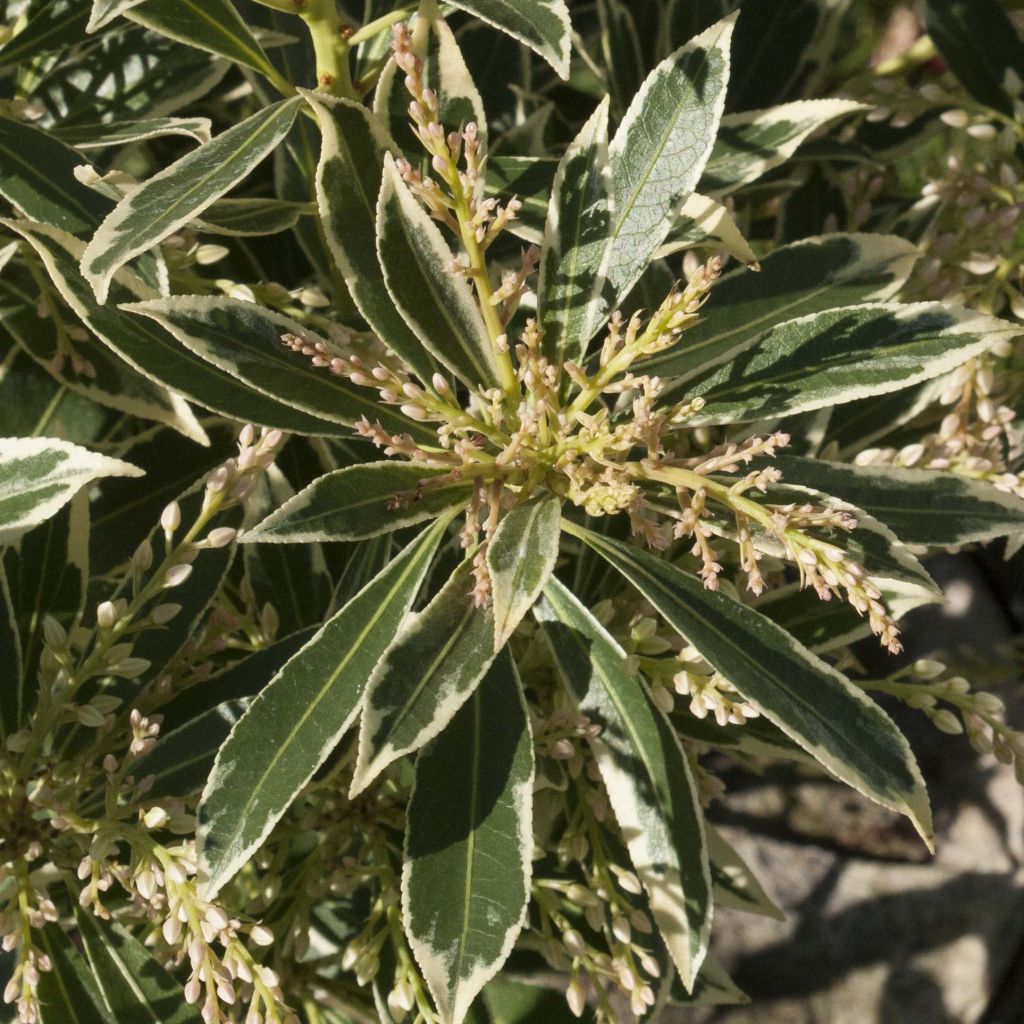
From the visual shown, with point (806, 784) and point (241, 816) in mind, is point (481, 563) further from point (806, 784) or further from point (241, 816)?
point (806, 784)

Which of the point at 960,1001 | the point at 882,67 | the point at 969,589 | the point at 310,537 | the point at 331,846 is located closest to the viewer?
the point at 310,537

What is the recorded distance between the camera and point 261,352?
43.3 inches

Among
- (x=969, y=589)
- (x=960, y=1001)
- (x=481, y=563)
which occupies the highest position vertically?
(x=481, y=563)

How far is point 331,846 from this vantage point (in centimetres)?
137

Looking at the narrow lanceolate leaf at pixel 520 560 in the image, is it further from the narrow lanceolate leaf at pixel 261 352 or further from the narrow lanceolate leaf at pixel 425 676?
the narrow lanceolate leaf at pixel 261 352

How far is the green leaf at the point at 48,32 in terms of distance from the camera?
1334 mm

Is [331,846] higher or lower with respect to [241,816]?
lower

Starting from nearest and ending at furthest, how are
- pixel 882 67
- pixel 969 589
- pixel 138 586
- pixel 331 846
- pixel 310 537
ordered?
pixel 310 537
pixel 138 586
pixel 331 846
pixel 882 67
pixel 969 589

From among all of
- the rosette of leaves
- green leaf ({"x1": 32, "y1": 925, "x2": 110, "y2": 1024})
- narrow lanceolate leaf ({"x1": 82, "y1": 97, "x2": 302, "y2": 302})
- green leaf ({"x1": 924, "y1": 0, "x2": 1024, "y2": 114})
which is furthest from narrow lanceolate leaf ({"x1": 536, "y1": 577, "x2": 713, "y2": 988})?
green leaf ({"x1": 924, "y1": 0, "x2": 1024, "y2": 114})

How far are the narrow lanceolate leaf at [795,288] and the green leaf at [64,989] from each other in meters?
0.95

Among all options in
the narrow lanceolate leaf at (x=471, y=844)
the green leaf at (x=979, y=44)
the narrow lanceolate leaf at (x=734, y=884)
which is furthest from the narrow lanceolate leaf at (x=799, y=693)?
the green leaf at (x=979, y=44)

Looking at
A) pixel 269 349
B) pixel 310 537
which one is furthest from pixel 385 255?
pixel 310 537

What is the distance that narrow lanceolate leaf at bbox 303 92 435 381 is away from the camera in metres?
1.08

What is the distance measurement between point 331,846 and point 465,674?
0.43 m
